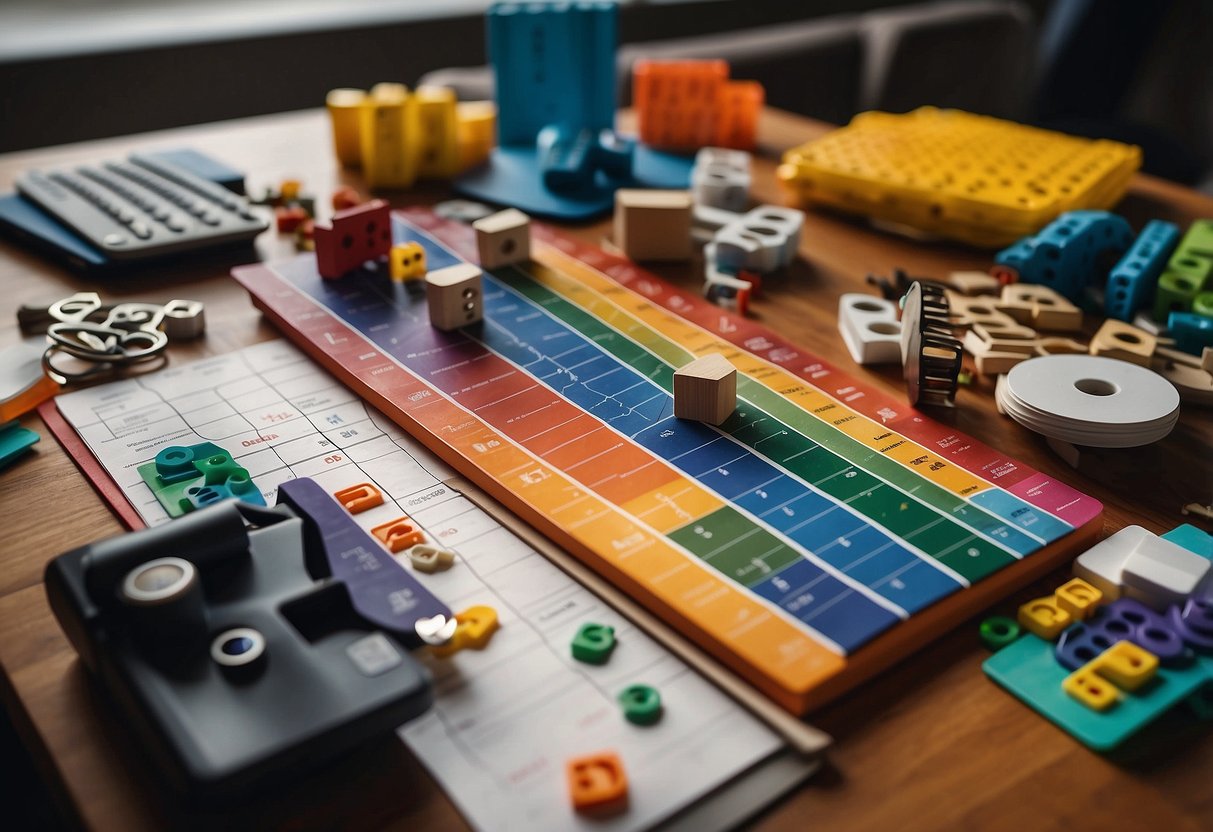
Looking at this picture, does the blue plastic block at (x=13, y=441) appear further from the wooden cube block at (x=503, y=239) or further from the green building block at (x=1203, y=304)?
the green building block at (x=1203, y=304)

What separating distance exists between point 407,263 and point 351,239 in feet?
0.20

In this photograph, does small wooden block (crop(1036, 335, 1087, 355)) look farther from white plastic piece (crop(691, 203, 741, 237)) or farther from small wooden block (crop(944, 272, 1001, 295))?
white plastic piece (crop(691, 203, 741, 237))

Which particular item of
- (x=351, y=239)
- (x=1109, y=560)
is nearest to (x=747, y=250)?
(x=351, y=239)

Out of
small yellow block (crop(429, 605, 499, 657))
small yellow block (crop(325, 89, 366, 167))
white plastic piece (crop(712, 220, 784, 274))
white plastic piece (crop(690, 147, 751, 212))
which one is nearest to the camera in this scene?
small yellow block (crop(429, 605, 499, 657))

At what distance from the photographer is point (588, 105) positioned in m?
1.41

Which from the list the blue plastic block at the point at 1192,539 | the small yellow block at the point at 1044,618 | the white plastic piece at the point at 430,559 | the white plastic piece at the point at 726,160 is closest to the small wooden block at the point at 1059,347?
the blue plastic block at the point at 1192,539

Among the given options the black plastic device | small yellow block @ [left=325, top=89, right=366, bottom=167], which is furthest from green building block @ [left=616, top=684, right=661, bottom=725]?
small yellow block @ [left=325, top=89, right=366, bottom=167]

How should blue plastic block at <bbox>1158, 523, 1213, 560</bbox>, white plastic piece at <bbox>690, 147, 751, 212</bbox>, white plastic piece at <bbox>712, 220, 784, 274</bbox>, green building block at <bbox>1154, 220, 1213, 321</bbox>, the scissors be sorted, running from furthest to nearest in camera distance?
1. white plastic piece at <bbox>690, 147, 751, 212</bbox>
2. white plastic piece at <bbox>712, 220, 784, 274</bbox>
3. green building block at <bbox>1154, 220, 1213, 321</bbox>
4. the scissors
5. blue plastic block at <bbox>1158, 523, 1213, 560</bbox>

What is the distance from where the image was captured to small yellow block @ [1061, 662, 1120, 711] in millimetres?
558

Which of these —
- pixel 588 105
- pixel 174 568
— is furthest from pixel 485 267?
pixel 174 568

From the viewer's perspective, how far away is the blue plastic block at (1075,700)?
55 cm

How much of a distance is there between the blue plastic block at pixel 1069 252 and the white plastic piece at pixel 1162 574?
1.51 ft

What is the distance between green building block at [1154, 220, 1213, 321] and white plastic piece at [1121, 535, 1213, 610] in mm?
421

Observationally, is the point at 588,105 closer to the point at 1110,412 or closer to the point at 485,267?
the point at 485,267
